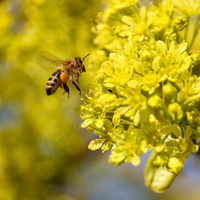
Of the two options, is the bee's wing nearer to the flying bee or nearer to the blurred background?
the flying bee

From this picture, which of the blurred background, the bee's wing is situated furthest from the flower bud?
the blurred background

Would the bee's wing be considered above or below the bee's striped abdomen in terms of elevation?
above

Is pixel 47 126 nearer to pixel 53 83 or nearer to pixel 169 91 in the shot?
pixel 53 83

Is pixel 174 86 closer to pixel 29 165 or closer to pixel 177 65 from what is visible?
pixel 177 65

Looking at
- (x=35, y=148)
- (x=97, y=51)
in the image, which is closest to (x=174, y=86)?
Result: (x=97, y=51)

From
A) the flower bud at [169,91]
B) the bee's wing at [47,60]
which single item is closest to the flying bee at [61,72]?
the bee's wing at [47,60]

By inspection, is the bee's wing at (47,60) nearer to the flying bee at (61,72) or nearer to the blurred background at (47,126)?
the flying bee at (61,72)

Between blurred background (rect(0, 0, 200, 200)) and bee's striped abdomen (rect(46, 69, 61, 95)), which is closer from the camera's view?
bee's striped abdomen (rect(46, 69, 61, 95))

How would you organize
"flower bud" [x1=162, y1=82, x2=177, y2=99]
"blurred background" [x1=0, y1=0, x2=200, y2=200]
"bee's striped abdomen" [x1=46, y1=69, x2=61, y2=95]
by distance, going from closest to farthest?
"flower bud" [x1=162, y1=82, x2=177, y2=99] < "bee's striped abdomen" [x1=46, y1=69, x2=61, y2=95] < "blurred background" [x1=0, y1=0, x2=200, y2=200]

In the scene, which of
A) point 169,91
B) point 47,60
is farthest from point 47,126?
point 169,91
